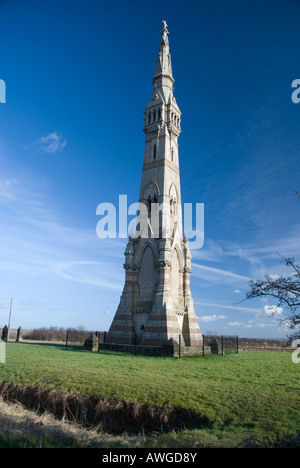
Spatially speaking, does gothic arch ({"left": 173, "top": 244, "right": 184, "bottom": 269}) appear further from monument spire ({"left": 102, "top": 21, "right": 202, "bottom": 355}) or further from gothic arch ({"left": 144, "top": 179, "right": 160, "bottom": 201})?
gothic arch ({"left": 144, "top": 179, "right": 160, "bottom": 201})

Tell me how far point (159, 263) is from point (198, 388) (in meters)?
16.1

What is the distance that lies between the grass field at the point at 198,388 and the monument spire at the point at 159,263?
807cm

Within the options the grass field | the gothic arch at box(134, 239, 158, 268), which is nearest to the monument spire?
the gothic arch at box(134, 239, 158, 268)

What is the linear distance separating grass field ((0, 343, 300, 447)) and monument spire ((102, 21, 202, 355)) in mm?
8075

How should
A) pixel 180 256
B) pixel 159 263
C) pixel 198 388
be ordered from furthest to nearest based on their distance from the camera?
1. pixel 180 256
2. pixel 159 263
3. pixel 198 388

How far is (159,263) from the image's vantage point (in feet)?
93.5

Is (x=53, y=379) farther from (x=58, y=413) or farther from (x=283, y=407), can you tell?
(x=283, y=407)

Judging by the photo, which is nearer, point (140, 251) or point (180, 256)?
point (140, 251)

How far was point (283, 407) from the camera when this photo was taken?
1079cm

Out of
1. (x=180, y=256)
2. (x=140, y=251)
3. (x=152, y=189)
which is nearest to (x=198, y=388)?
(x=140, y=251)

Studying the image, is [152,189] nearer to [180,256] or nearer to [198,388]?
[180,256]

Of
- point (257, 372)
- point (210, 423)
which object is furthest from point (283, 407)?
point (257, 372)

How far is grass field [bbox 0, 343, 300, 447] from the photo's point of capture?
9.18 m
